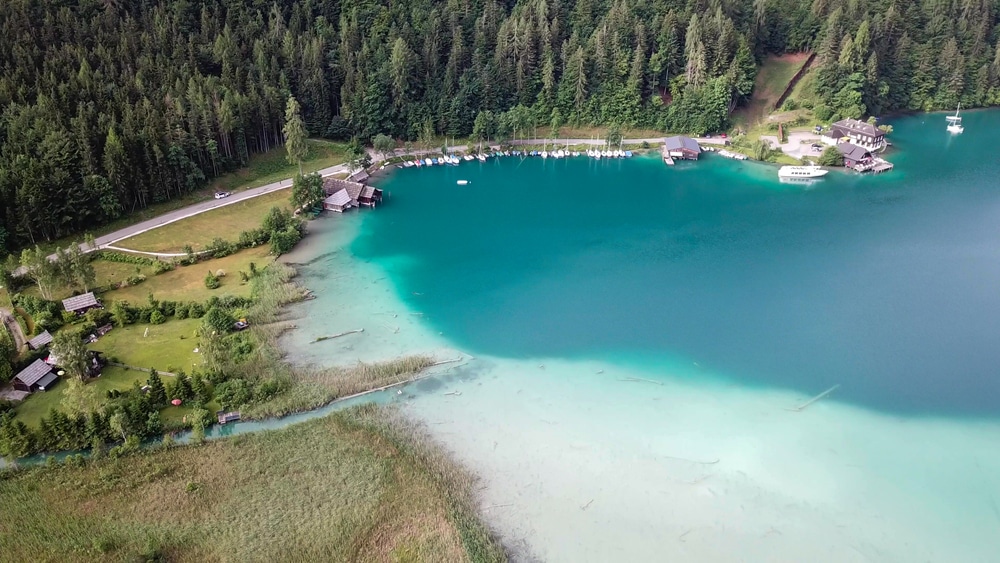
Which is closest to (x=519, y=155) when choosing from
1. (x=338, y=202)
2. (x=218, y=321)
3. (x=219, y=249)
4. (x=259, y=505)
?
(x=338, y=202)

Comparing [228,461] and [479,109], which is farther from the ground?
[479,109]

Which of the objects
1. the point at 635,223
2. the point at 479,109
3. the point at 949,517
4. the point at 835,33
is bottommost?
the point at 949,517

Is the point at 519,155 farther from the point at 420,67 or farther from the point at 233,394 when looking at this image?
the point at 233,394

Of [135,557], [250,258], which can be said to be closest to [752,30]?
[250,258]

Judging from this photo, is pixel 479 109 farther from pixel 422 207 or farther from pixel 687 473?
pixel 687 473

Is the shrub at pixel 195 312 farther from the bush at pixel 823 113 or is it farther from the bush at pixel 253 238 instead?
the bush at pixel 823 113

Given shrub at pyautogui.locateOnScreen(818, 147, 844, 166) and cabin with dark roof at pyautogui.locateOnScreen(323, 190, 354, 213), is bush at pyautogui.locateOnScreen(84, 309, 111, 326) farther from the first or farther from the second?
shrub at pyautogui.locateOnScreen(818, 147, 844, 166)
